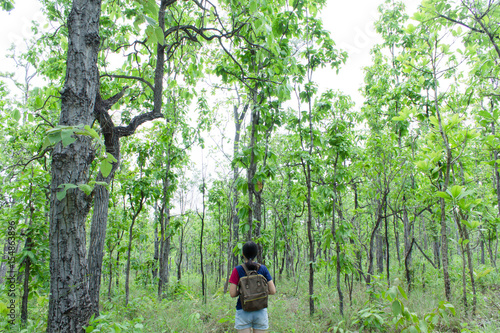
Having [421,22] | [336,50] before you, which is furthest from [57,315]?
[336,50]

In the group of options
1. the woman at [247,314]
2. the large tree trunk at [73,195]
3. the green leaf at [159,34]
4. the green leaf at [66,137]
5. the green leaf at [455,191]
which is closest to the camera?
the green leaf at [66,137]

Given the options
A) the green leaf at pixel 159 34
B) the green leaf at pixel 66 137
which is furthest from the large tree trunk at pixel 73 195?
the green leaf at pixel 159 34

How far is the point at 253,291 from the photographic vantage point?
10.3 ft

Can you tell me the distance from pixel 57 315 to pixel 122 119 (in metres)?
4.44

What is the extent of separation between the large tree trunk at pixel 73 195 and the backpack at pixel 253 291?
66.6 inches

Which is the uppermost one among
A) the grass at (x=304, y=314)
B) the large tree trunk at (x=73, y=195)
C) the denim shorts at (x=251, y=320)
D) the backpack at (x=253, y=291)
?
the large tree trunk at (x=73, y=195)

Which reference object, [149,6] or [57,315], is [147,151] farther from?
[149,6]

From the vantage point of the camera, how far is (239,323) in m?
3.24

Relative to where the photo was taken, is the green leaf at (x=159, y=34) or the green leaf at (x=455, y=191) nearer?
the green leaf at (x=159, y=34)

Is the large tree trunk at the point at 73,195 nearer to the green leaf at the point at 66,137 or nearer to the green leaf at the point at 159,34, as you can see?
the green leaf at the point at 66,137

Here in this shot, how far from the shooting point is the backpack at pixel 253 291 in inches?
122

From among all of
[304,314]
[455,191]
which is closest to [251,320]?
[304,314]

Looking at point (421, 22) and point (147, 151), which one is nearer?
point (421, 22)

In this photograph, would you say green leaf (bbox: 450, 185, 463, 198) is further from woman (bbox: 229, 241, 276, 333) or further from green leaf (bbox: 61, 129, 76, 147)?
green leaf (bbox: 61, 129, 76, 147)
